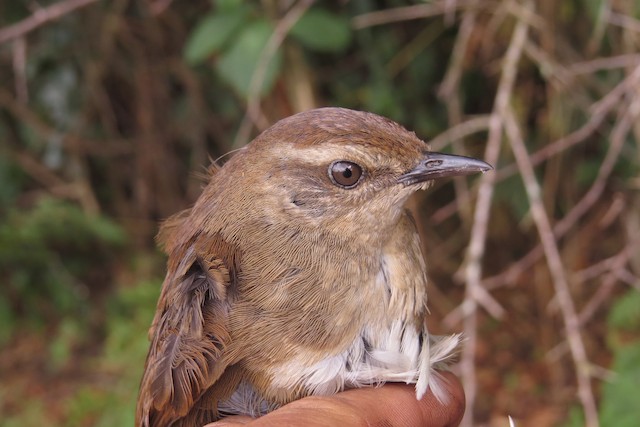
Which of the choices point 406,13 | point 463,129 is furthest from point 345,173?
point 406,13

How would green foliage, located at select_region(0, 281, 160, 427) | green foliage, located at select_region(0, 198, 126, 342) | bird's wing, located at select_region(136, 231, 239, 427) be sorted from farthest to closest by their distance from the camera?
green foliage, located at select_region(0, 198, 126, 342) < green foliage, located at select_region(0, 281, 160, 427) < bird's wing, located at select_region(136, 231, 239, 427)

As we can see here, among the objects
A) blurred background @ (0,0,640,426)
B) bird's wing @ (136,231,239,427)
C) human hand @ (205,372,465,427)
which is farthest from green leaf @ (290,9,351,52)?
human hand @ (205,372,465,427)

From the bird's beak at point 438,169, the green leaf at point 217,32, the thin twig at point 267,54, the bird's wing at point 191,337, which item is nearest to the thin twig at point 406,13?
the thin twig at point 267,54

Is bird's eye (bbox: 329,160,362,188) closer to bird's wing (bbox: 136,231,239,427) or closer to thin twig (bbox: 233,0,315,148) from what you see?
bird's wing (bbox: 136,231,239,427)

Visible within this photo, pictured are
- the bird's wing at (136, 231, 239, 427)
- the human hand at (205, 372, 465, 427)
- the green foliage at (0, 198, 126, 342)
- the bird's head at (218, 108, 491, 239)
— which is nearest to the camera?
the human hand at (205, 372, 465, 427)

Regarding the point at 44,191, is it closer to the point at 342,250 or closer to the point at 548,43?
the point at 548,43

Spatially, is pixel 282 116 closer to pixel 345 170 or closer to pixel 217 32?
pixel 217 32
